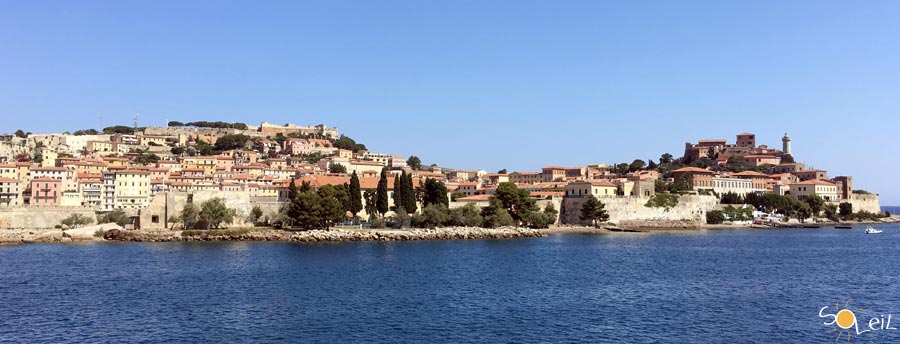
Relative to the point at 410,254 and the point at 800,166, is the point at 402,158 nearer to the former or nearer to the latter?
the point at 800,166

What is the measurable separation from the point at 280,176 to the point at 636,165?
4395cm

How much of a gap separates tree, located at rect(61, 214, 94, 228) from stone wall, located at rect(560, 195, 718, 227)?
30991mm

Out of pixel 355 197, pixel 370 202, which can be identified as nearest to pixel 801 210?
pixel 370 202

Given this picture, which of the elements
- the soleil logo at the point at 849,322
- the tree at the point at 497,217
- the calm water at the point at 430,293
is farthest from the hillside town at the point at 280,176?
the soleil logo at the point at 849,322

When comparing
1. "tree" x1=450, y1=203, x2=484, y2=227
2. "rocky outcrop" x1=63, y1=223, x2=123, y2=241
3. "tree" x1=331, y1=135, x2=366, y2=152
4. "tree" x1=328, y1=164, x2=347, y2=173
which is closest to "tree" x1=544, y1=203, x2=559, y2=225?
"tree" x1=450, y1=203, x2=484, y2=227

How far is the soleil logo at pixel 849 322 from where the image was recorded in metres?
16.8

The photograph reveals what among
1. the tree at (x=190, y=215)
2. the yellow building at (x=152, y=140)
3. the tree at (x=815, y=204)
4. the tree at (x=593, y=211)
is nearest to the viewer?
the tree at (x=190, y=215)

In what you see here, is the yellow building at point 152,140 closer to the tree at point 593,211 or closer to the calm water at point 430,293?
the calm water at point 430,293

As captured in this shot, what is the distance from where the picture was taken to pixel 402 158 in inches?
3750

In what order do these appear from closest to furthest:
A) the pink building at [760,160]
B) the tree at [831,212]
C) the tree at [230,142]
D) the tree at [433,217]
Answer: the tree at [433,217], the tree at [831,212], the tree at [230,142], the pink building at [760,160]

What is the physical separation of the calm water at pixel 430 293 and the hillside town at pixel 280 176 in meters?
13.6

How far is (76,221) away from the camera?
4466cm

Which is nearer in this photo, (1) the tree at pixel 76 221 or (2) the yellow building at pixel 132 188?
(1) the tree at pixel 76 221

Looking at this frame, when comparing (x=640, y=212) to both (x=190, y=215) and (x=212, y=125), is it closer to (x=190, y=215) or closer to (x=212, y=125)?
(x=190, y=215)
